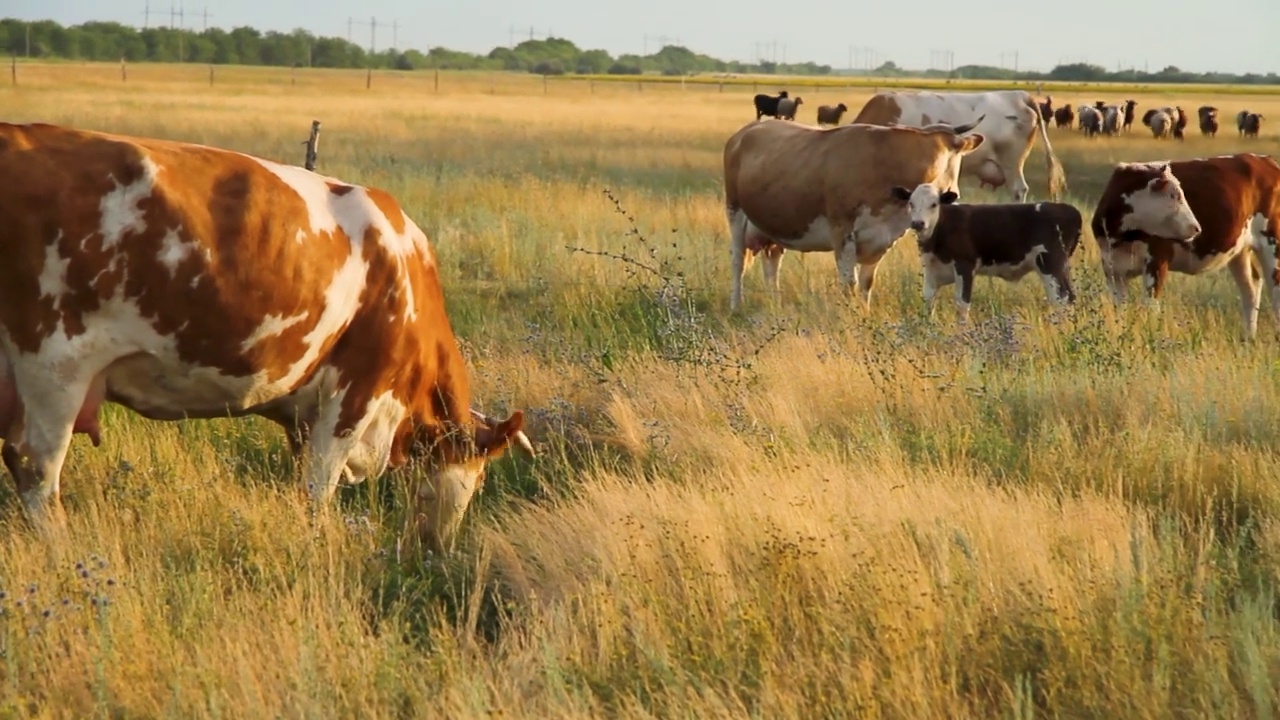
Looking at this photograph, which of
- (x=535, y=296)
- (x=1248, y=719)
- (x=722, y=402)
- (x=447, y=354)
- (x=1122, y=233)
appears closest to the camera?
(x=1248, y=719)

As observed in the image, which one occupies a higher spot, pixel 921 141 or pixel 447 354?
pixel 921 141

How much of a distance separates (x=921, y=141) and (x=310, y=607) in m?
7.71

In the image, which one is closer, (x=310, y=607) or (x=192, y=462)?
(x=310, y=607)

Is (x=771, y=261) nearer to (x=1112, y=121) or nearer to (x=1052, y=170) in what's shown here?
(x=1052, y=170)

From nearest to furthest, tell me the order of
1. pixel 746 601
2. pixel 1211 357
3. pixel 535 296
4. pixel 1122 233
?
1. pixel 746 601
2. pixel 1211 357
3. pixel 1122 233
4. pixel 535 296

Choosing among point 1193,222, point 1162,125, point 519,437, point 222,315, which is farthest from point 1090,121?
point 222,315

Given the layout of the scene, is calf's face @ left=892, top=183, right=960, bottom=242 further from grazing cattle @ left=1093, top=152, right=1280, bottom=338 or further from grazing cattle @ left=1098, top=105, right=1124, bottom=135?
grazing cattle @ left=1098, top=105, right=1124, bottom=135

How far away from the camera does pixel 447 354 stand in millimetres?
6152

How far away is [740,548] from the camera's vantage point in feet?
16.2

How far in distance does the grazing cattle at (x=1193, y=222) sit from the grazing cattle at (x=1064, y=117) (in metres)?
37.5

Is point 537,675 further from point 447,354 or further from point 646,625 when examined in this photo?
point 447,354

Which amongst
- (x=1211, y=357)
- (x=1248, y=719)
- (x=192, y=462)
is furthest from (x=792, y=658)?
(x=1211, y=357)

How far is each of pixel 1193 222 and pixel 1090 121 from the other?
3552 centimetres

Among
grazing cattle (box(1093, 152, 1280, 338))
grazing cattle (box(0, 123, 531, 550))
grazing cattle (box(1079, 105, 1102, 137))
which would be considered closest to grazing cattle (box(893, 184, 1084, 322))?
grazing cattle (box(1093, 152, 1280, 338))
